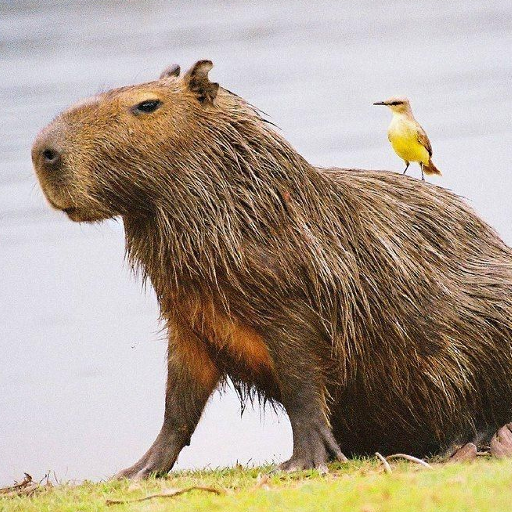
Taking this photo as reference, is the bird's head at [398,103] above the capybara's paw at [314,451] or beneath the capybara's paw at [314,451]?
above

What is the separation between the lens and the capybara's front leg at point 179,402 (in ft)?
21.5

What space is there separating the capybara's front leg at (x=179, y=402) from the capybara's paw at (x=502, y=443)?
60.8 inches

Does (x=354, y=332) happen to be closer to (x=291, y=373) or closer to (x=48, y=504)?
(x=291, y=373)

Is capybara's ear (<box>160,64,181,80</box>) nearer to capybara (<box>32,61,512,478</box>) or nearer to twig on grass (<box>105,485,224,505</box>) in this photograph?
capybara (<box>32,61,512,478</box>)

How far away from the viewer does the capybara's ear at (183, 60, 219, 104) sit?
6.14 meters

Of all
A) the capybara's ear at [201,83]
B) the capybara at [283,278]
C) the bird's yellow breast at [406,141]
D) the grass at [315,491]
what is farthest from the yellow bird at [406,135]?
the grass at [315,491]

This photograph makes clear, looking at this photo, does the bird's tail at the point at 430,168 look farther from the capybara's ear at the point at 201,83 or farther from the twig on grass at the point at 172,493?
the twig on grass at the point at 172,493

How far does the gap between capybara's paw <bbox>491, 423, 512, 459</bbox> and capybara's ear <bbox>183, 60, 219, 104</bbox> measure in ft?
7.70

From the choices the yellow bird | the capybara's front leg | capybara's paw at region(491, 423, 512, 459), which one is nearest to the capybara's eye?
the capybara's front leg

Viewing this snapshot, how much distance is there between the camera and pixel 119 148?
5984 millimetres

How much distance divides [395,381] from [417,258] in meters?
0.69

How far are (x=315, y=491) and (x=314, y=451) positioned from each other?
1083 mm

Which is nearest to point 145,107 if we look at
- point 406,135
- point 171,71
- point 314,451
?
point 171,71

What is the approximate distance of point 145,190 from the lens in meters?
6.02
